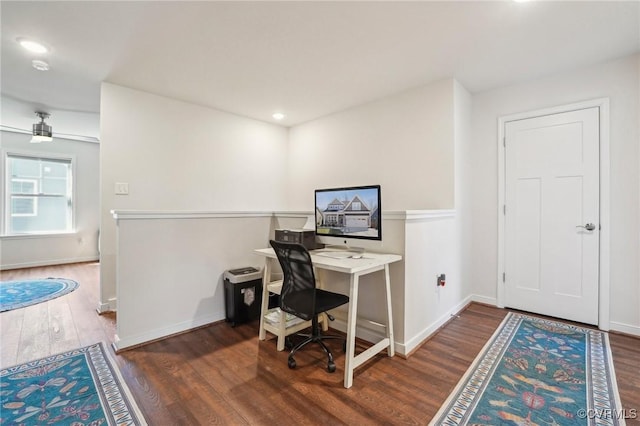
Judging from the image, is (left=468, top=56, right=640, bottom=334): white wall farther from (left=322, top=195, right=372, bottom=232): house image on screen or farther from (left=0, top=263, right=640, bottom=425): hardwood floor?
(left=322, top=195, right=372, bottom=232): house image on screen

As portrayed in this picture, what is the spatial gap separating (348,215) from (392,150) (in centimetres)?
133

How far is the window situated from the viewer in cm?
525

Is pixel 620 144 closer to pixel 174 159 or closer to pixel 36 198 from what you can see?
pixel 174 159

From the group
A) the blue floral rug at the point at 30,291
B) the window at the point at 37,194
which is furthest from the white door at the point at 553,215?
the window at the point at 37,194

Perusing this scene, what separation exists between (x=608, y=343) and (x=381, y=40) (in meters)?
3.07

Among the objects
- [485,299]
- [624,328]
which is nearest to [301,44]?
[485,299]

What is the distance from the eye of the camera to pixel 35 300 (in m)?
3.52

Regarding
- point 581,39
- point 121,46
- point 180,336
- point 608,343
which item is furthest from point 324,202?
point 608,343

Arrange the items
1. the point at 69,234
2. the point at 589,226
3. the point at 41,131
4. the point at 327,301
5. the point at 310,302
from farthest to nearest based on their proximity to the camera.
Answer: the point at 69,234
the point at 41,131
the point at 589,226
the point at 327,301
the point at 310,302

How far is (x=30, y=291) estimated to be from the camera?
3873mm

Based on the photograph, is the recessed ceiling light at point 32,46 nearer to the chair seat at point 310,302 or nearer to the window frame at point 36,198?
the chair seat at point 310,302

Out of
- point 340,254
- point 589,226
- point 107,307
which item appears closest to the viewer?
point 340,254

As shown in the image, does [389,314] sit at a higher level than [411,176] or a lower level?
lower

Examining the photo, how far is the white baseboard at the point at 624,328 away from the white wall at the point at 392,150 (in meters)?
1.73
